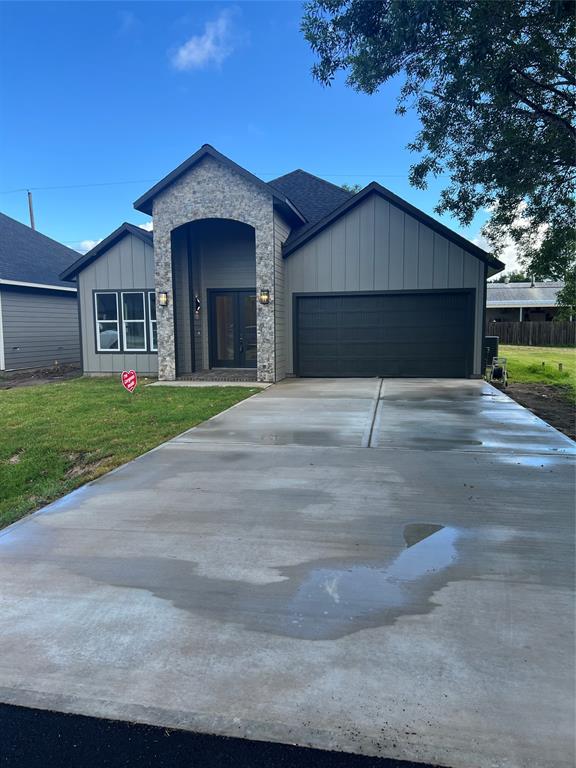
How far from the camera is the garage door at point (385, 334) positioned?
13.9m

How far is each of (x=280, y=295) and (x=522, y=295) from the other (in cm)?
2796

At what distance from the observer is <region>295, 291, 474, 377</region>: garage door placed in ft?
45.6

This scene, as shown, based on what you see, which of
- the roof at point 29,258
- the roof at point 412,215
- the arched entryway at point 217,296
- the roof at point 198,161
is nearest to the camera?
the roof at point 198,161

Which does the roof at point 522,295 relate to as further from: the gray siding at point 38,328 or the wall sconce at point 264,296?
the gray siding at point 38,328

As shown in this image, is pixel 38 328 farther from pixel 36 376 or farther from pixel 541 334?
pixel 541 334

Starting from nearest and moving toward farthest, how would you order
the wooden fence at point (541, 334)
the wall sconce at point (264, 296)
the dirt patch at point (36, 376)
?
the wall sconce at point (264, 296)
the dirt patch at point (36, 376)
the wooden fence at point (541, 334)

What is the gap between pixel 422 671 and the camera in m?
2.42

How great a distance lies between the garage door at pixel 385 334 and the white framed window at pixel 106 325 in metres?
5.59

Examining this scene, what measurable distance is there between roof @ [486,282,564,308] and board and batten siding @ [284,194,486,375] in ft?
70.8

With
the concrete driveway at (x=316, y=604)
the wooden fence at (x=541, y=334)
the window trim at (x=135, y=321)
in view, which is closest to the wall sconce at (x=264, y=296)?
the window trim at (x=135, y=321)

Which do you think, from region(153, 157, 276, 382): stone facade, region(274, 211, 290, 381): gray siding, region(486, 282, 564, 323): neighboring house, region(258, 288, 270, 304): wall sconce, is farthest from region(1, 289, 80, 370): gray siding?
region(486, 282, 564, 323): neighboring house

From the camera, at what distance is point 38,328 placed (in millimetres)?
18000

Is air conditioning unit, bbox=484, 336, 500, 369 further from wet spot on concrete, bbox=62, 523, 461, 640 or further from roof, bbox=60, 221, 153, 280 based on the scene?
wet spot on concrete, bbox=62, 523, 461, 640

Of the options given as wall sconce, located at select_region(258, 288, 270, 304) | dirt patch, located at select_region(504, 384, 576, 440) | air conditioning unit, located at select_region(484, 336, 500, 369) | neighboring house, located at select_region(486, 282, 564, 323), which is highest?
neighboring house, located at select_region(486, 282, 564, 323)
